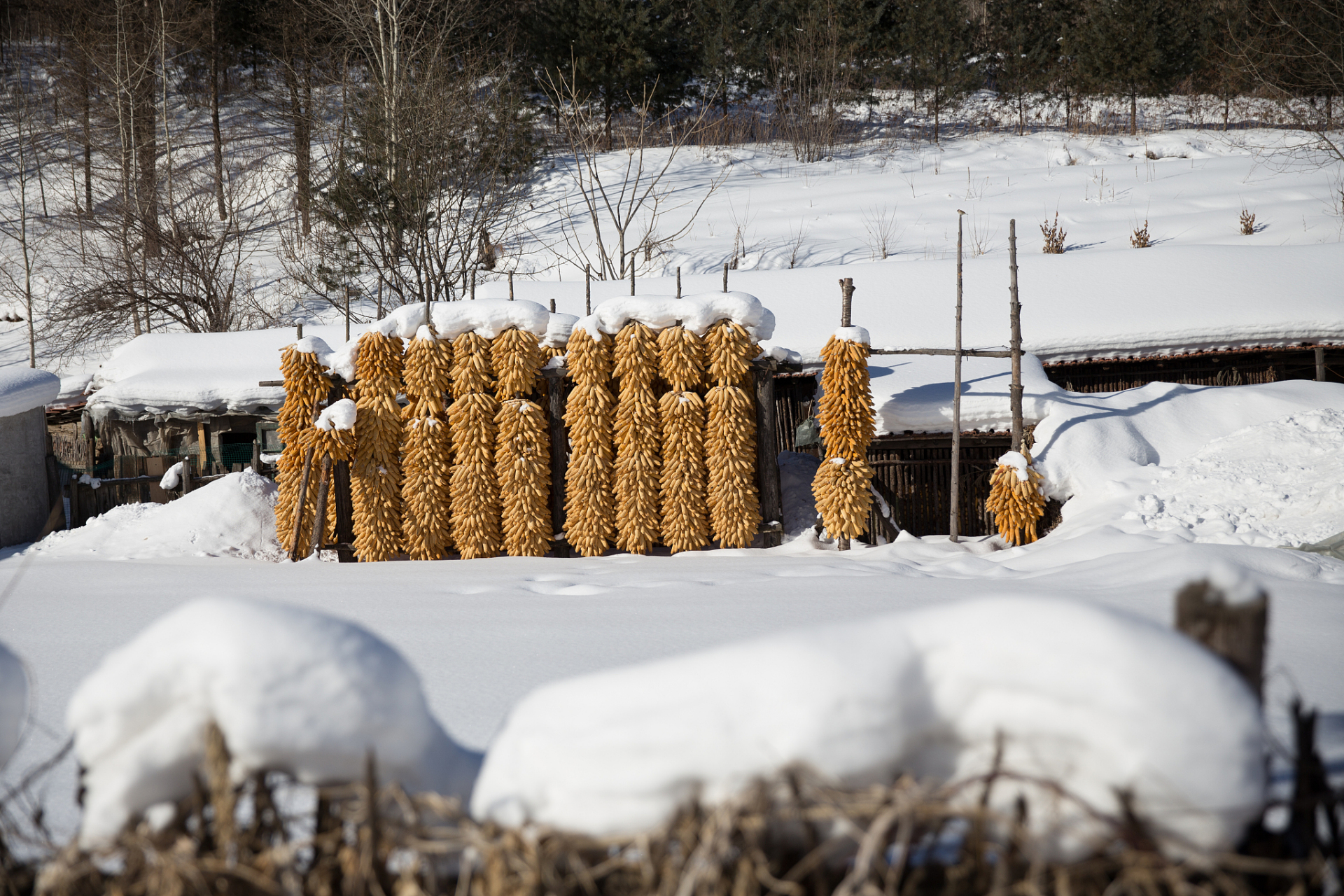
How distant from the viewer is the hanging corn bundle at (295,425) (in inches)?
359

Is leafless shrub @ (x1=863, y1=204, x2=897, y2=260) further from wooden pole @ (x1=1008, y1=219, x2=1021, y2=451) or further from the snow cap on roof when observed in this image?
the snow cap on roof

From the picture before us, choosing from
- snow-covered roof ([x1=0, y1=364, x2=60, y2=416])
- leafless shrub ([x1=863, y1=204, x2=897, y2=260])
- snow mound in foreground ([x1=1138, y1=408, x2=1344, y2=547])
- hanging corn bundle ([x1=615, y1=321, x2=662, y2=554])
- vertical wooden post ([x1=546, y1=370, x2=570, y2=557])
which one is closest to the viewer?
snow mound in foreground ([x1=1138, y1=408, x2=1344, y2=547])

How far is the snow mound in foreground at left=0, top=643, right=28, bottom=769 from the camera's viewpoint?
81.3 inches

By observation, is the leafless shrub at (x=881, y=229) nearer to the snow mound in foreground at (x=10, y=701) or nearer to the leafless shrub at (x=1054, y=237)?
the leafless shrub at (x=1054, y=237)

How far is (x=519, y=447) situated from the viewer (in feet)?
29.7

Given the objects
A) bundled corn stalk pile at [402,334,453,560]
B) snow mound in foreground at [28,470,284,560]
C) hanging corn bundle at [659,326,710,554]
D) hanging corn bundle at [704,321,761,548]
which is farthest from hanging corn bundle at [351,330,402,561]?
hanging corn bundle at [704,321,761,548]

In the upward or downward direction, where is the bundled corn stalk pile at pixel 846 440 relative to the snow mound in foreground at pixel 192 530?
upward

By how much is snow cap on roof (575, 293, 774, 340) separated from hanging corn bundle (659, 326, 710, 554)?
0.13 m

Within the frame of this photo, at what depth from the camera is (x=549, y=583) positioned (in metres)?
6.80

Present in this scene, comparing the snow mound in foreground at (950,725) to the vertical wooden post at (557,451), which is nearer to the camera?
the snow mound in foreground at (950,725)

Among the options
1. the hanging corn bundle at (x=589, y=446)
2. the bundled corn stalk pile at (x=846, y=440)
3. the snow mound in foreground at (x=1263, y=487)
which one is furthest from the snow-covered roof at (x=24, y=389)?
the snow mound in foreground at (x=1263, y=487)

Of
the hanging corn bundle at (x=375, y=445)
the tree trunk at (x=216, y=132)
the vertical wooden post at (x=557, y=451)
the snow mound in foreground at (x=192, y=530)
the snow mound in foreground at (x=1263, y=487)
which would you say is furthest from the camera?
the tree trunk at (x=216, y=132)

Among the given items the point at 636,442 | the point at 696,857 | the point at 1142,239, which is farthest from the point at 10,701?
the point at 1142,239

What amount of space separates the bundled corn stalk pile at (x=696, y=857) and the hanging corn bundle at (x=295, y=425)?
25.3ft
